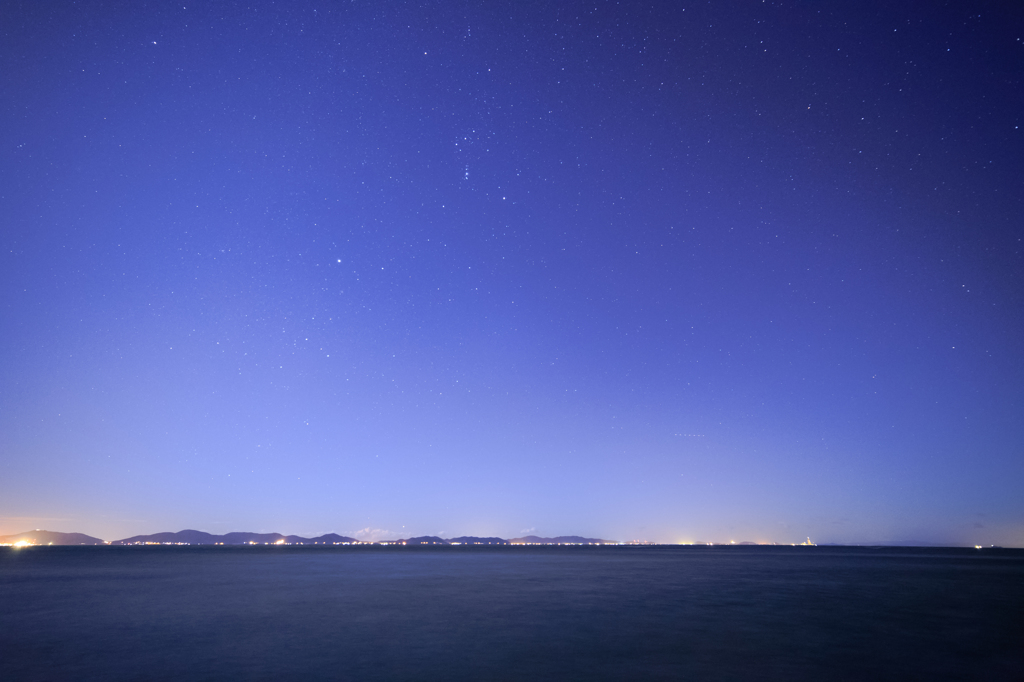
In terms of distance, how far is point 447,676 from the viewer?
1278 centimetres

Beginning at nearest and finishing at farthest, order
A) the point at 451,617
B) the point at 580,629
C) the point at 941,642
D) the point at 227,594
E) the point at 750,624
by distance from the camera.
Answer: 1. the point at 941,642
2. the point at 580,629
3. the point at 750,624
4. the point at 451,617
5. the point at 227,594

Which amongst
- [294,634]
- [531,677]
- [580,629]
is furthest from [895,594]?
[294,634]

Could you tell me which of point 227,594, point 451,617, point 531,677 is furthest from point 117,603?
point 531,677

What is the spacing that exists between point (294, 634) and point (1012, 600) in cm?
3412

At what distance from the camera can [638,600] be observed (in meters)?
28.1

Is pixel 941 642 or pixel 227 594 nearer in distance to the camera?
pixel 941 642

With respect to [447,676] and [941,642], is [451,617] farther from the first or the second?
[941,642]

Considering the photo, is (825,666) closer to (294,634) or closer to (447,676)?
(447,676)

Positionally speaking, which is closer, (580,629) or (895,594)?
(580,629)

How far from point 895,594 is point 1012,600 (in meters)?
5.14

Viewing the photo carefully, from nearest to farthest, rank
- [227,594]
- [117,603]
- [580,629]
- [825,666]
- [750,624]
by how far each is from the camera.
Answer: [825,666], [580,629], [750,624], [117,603], [227,594]

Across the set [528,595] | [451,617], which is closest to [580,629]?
[451,617]

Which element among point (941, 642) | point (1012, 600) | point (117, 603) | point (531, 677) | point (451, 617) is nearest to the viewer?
point (531, 677)

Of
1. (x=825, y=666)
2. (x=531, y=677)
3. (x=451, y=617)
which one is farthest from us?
(x=451, y=617)
